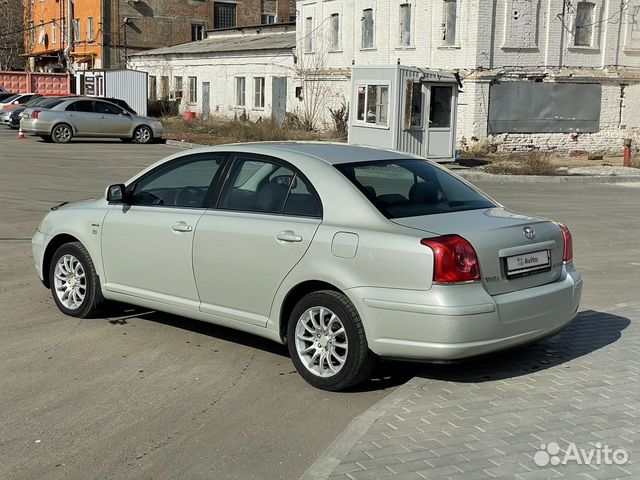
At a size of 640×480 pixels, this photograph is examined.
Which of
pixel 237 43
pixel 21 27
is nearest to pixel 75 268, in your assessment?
pixel 237 43

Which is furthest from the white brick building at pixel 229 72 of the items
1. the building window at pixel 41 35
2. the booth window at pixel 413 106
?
the booth window at pixel 413 106

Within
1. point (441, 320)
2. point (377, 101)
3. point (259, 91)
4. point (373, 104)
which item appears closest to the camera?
point (441, 320)

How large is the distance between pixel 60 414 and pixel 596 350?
3.94 meters

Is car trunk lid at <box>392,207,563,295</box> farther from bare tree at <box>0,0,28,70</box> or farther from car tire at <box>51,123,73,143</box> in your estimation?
bare tree at <box>0,0,28,70</box>

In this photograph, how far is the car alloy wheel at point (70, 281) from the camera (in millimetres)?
7422

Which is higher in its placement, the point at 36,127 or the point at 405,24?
the point at 405,24

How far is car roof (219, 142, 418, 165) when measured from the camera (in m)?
6.25

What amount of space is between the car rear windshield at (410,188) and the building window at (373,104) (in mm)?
19018

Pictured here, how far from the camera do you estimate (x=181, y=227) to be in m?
6.50

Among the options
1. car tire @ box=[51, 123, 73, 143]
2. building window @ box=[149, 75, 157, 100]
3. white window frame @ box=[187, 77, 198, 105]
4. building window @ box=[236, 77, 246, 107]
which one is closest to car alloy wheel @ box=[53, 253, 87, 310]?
car tire @ box=[51, 123, 73, 143]

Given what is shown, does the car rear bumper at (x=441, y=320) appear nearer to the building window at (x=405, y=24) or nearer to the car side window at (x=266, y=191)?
the car side window at (x=266, y=191)

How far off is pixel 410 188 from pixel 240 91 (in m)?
39.7

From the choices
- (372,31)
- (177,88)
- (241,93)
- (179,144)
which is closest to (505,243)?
(179,144)

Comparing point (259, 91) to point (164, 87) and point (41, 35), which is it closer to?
point (164, 87)
